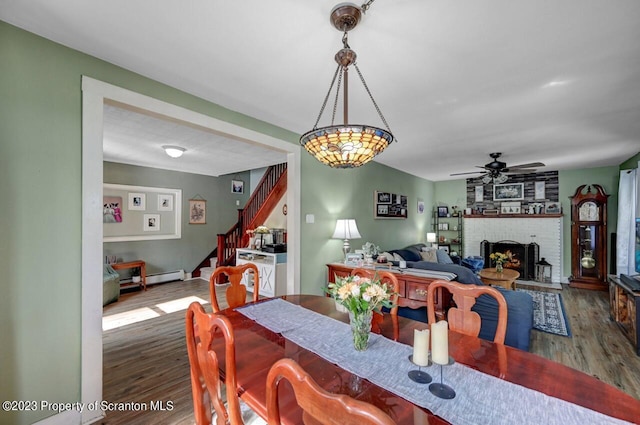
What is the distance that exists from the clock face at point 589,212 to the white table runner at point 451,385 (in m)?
6.63

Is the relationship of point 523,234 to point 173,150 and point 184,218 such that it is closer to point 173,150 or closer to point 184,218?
point 173,150

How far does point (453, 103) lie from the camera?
8.59ft

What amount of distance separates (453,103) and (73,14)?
2.89m

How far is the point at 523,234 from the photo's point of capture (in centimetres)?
635

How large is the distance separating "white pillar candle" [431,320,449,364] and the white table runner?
0.41 ft

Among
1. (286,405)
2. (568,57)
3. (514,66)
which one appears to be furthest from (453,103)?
(286,405)

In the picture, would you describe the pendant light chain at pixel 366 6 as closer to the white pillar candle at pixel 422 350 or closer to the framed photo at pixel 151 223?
the white pillar candle at pixel 422 350

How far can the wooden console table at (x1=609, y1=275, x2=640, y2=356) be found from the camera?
9.49 ft

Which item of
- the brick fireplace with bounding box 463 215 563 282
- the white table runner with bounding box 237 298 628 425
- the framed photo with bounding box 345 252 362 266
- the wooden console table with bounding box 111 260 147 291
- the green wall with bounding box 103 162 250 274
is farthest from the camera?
the brick fireplace with bounding box 463 215 563 282

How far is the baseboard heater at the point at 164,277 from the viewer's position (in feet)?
18.5

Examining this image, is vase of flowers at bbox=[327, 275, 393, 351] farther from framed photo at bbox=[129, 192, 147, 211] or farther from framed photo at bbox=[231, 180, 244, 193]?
framed photo at bbox=[231, 180, 244, 193]

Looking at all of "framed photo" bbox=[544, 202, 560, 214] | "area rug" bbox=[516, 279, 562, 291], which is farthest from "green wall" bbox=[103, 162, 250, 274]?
"framed photo" bbox=[544, 202, 560, 214]

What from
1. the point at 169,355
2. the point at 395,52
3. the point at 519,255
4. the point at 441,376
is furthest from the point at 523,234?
the point at 169,355

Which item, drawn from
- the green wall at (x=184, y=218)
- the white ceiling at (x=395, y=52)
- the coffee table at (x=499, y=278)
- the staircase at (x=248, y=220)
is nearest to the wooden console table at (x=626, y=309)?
the coffee table at (x=499, y=278)
